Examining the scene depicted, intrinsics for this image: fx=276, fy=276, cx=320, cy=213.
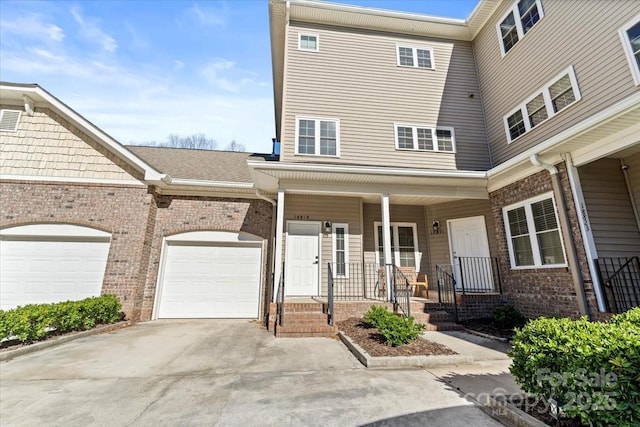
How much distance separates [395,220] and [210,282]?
241 inches

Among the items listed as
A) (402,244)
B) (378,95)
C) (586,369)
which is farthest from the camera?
(402,244)

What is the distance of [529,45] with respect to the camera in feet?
25.0

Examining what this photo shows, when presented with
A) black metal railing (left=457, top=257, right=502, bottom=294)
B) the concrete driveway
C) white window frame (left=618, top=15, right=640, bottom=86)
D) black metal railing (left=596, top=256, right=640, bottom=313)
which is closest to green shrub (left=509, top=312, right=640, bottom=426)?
the concrete driveway

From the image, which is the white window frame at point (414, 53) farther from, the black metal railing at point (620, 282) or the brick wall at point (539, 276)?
the black metal railing at point (620, 282)

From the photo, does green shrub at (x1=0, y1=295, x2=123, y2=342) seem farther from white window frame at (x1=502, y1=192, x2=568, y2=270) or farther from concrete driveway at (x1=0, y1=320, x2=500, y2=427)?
white window frame at (x1=502, y1=192, x2=568, y2=270)

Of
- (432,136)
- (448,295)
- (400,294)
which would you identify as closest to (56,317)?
(400,294)

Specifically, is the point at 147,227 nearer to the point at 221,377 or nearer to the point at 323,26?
the point at 221,377

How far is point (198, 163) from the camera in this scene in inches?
388

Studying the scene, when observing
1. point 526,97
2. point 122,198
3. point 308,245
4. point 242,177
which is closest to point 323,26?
point 242,177

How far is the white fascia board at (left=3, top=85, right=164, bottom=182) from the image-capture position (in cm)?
775

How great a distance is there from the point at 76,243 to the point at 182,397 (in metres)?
6.87

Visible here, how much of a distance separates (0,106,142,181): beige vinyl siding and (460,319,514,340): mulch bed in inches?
381

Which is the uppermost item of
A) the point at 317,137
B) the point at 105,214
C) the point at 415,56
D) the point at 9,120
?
the point at 415,56

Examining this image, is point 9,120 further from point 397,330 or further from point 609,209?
point 609,209
